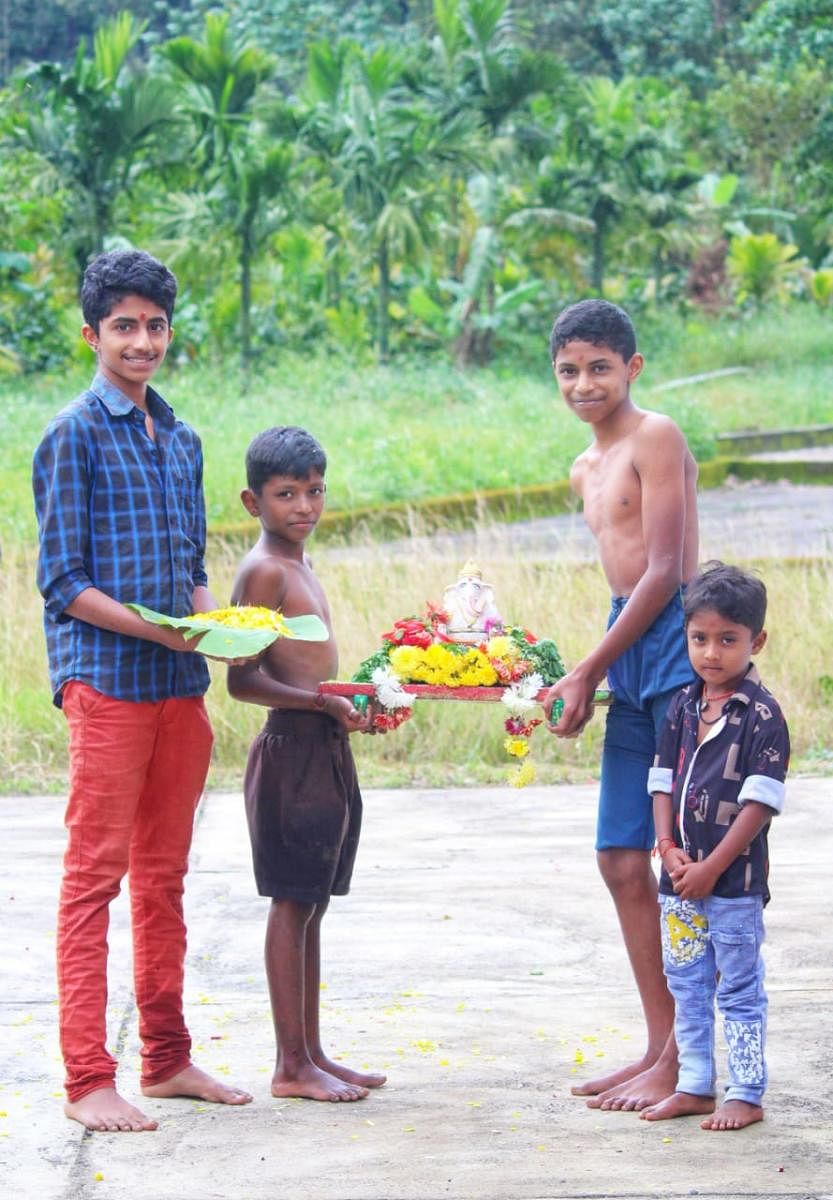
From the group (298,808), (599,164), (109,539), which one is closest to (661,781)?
(298,808)

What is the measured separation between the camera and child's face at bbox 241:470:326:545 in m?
4.05

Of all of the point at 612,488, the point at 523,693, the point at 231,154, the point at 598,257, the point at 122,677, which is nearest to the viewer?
the point at 122,677

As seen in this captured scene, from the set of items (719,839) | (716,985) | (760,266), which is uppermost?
(760,266)

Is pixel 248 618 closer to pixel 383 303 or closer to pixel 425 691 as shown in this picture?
pixel 425 691

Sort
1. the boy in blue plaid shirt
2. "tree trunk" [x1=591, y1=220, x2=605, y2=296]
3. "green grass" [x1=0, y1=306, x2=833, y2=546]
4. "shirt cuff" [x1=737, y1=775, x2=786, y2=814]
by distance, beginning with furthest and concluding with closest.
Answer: "tree trunk" [x1=591, y1=220, x2=605, y2=296] < "green grass" [x1=0, y1=306, x2=833, y2=546] < the boy in blue plaid shirt < "shirt cuff" [x1=737, y1=775, x2=786, y2=814]

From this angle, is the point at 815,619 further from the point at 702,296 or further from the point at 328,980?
the point at 702,296

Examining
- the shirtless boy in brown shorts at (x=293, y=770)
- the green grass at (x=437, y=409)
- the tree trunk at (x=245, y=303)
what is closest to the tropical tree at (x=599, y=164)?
the green grass at (x=437, y=409)

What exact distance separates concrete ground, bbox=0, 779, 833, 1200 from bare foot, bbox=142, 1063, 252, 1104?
0.12 ft

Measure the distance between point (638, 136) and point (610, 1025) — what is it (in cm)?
2044

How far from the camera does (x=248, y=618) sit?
3742mm

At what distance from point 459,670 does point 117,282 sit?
115 cm

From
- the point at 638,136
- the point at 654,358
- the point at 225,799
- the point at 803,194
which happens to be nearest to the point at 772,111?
the point at 803,194

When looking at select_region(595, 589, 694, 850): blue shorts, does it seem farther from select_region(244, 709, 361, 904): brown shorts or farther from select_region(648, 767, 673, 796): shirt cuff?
select_region(244, 709, 361, 904): brown shorts

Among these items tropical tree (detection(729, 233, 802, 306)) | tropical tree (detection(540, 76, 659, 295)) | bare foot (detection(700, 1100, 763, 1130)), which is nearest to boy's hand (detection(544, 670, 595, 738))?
bare foot (detection(700, 1100, 763, 1130))
